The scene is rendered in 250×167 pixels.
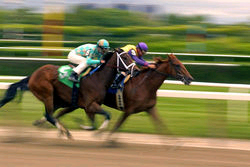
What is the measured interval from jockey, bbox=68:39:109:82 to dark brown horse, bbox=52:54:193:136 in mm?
461

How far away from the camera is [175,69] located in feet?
19.7

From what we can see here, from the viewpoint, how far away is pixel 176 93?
22.1ft

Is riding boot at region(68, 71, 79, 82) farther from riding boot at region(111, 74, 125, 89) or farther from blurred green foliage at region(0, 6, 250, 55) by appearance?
blurred green foliage at region(0, 6, 250, 55)

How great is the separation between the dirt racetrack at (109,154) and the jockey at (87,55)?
2.71ft

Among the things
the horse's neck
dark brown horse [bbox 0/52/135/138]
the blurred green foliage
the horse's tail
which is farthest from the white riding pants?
the blurred green foliage

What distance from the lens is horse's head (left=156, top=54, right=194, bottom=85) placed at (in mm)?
5977

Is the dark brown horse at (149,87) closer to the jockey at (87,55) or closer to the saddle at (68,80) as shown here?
the saddle at (68,80)

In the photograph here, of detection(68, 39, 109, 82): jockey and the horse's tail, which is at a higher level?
detection(68, 39, 109, 82): jockey

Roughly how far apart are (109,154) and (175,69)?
1.44 m

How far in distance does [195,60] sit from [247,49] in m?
1.92

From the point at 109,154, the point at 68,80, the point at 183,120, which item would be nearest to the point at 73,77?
the point at 68,80

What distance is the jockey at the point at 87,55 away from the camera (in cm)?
594

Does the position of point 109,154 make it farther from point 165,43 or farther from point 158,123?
point 165,43

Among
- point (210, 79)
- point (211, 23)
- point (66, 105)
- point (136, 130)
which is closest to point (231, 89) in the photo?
point (136, 130)
